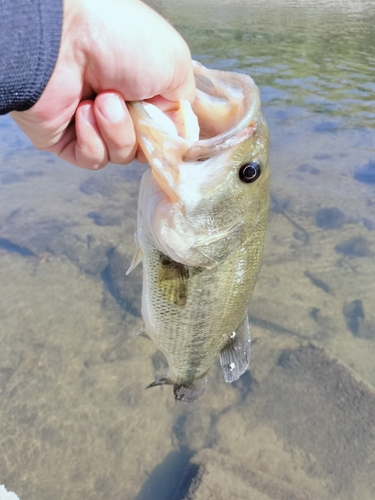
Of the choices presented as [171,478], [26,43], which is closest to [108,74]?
[26,43]

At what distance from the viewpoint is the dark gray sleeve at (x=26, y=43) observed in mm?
1313

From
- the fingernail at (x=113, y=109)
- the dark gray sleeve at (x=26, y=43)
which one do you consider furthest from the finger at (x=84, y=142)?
the dark gray sleeve at (x=26, y=43)

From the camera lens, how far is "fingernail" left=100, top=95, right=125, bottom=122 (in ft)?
5.32

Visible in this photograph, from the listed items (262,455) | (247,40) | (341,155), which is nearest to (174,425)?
(262,455)

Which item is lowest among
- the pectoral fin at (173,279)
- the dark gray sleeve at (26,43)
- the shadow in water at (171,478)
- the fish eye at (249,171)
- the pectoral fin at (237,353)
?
the shadow in water at (171,478)

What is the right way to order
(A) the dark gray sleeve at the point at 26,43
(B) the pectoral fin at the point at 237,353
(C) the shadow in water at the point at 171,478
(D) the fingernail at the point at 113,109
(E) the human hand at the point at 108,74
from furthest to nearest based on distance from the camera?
(C) the shadow in water at the point at 171,478, (B) the pectoral fin at the point at 237,353, (D) the fingernail at the point at 113,109, (E) the human hand at the point at 108,74, (A) the dark gray sleeve at the point at 26,43

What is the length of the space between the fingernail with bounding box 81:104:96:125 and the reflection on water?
3181 millimetres

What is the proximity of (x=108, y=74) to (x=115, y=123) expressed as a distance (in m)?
0.18

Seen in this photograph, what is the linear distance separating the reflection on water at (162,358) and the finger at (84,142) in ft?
9.76

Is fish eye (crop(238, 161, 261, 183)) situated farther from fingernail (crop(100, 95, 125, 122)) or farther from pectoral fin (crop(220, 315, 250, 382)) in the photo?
pectoral fin (crop(220, 315, 250, 382))

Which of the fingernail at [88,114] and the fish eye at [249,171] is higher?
the fingernail at [88,114]

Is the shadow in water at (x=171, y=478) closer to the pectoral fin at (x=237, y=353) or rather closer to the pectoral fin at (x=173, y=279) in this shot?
the pectoral fin at (x=237, y=353)

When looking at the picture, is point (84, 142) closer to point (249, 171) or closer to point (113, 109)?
point (113, 109)

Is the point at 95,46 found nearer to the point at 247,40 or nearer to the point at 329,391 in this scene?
the point at 329,391
